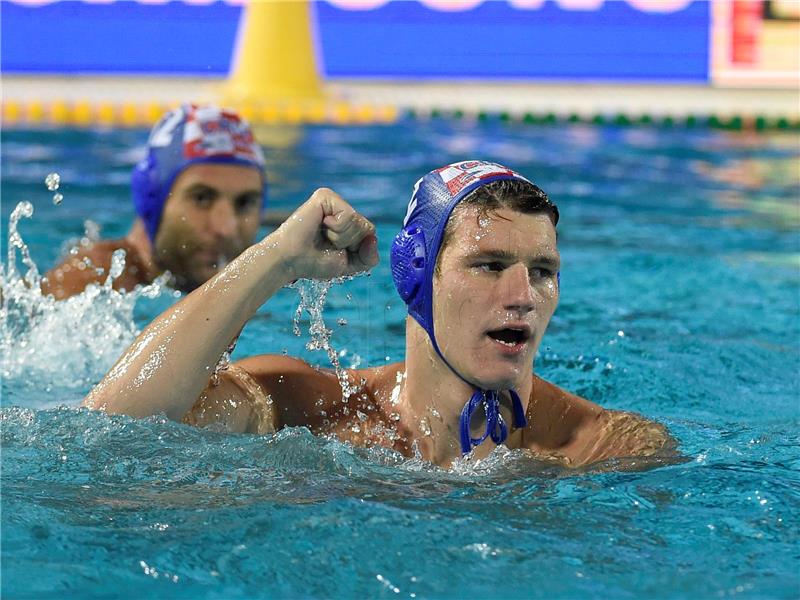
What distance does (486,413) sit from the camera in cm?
254

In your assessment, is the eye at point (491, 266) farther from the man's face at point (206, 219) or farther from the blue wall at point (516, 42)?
the blue wall at point (516, 42)

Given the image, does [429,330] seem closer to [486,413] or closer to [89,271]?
[486,413]

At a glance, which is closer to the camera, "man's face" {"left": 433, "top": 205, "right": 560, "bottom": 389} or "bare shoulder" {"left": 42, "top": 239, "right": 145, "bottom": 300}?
"man's face" {"left": 433, "top": 205, "right": 560, "bottom": 389}

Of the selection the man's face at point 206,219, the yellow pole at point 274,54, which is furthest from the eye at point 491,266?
the yellow pole at point 274,54

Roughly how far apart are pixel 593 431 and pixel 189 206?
2018 millimetres

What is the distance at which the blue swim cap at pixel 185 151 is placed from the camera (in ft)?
13.8

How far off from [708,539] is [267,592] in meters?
0.84

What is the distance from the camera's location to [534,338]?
2.37 metres

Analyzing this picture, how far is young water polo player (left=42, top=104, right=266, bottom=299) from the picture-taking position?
4105 mm

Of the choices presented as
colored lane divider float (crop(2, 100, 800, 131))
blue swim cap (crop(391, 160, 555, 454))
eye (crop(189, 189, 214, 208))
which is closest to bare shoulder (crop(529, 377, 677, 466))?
blue swim cap (crop(391, 160, 555, 454))

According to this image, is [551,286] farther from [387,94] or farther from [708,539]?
[387,94]

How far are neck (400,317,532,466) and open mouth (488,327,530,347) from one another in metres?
0.15

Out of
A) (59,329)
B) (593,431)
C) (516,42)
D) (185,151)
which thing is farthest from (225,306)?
(516,42)

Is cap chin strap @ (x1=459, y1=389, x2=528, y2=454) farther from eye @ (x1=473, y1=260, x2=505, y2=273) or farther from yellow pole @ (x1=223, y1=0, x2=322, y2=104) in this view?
yellow pole @ (x1=223, y1=0, x2=322, y2=104)
